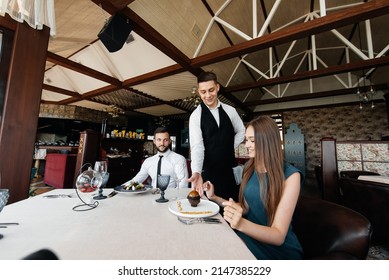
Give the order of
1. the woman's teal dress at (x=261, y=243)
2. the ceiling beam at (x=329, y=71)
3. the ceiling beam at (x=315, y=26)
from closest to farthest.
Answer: the woman's teal dress at (x=261, y=243)
the ceiling beam at (x=315, y=26)
the ceiling beam at (x=329, y=71)

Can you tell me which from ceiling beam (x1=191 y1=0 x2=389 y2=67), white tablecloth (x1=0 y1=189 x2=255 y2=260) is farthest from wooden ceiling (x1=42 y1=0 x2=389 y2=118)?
white tablecloth (x1=0 y1=189 x2=255 y2=260)

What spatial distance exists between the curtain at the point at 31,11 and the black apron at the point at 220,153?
1812mm

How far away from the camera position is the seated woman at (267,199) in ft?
2.34

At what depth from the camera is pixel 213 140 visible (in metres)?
1.55

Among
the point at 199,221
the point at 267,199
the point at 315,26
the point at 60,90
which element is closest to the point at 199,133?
the point at 267,199

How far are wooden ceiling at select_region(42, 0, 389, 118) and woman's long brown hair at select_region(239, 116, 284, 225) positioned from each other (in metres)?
2.66

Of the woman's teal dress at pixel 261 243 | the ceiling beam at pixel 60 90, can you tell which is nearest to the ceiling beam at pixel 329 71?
the woman's teal dress at pixel 261 243

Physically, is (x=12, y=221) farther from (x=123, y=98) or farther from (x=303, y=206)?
(x=123, y=98)

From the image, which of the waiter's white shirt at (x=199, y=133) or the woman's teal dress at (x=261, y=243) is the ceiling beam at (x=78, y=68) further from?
the woman's teal dress at (x=261, y=243)

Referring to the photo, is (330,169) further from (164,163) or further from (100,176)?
(100,176)

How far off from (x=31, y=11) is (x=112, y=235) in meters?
2.21

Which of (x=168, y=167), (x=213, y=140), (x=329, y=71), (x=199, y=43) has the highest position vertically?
(x=199, y=43)
